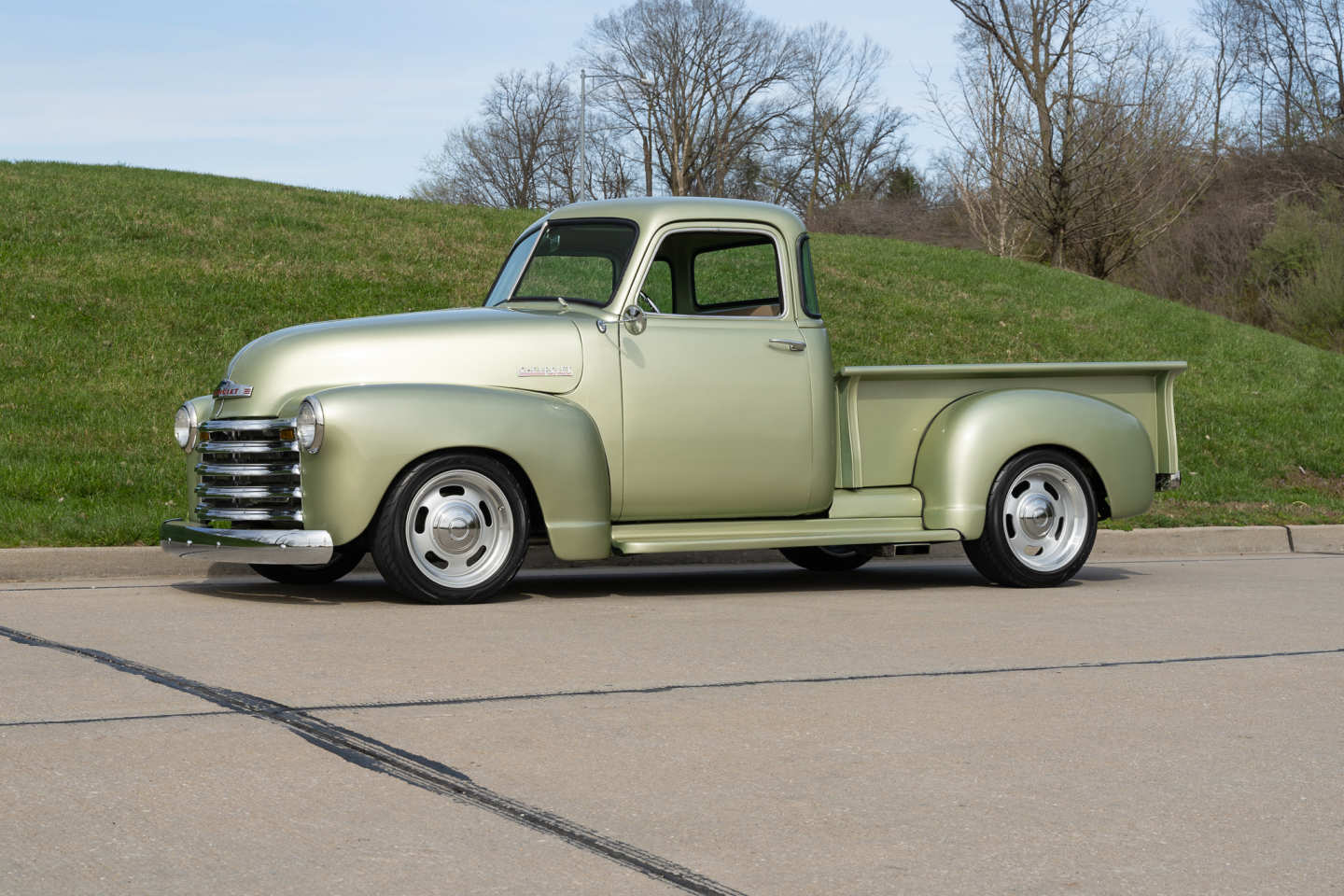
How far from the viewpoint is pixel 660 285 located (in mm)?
9250

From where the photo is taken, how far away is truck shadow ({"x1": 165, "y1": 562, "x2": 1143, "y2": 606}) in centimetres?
885

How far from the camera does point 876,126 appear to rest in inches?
2596

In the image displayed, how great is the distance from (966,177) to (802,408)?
1085 inches

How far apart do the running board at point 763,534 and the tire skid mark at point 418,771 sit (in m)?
3.00

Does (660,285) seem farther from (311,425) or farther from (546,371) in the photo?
(311,425)

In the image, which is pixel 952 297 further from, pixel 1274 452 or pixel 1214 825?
pixel 1214 825

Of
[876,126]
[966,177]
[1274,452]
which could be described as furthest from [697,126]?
[1274,452]

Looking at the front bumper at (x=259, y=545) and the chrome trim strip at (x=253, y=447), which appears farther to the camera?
the chrome trim strip at (x=253, y=447)

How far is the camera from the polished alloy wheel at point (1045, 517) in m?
9.52

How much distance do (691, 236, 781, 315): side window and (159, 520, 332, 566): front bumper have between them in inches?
114

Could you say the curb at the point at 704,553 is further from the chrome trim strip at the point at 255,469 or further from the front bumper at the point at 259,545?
the chrome trim strip at the point at 255,469

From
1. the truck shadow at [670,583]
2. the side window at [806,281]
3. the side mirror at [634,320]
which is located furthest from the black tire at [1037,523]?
the side mirror at [634,320]

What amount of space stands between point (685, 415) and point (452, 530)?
4.96 ft

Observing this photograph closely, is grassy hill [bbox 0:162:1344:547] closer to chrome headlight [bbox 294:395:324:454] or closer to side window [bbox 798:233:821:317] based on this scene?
chrome headlight [bbox 294:395:324:454]
